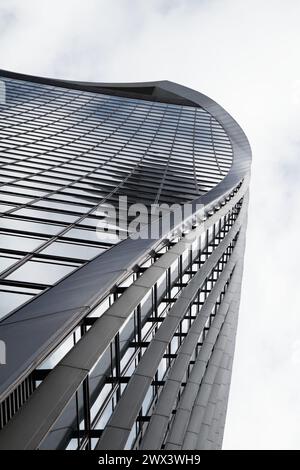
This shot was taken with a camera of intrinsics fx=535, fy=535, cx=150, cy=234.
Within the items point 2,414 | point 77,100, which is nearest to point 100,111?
point 77,100

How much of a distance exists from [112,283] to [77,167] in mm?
21938

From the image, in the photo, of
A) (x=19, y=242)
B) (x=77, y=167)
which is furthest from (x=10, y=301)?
(x=77, y=167)

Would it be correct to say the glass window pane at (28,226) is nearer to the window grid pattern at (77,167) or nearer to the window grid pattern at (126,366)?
the window grid pattern at (77,167)

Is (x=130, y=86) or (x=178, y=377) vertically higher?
(x=130, y=86)

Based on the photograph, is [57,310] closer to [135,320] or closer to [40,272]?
[40,272]

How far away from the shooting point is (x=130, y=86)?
74500 millimetres

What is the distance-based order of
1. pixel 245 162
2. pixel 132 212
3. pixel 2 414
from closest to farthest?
1. pixel 2 414
2. pixel 132 212
3. pixel 245 162

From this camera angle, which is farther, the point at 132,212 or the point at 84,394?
the point at 132,212

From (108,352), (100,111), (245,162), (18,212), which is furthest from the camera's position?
(100,111)

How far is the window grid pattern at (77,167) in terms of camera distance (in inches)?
681

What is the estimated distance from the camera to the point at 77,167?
3462 centimetres
